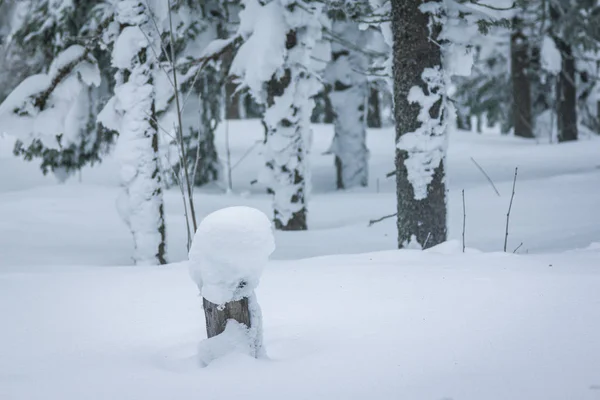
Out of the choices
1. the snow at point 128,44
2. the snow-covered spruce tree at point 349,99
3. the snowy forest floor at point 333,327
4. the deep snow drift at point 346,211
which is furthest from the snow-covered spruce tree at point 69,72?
the snow-covered spruce tree at point 349,99

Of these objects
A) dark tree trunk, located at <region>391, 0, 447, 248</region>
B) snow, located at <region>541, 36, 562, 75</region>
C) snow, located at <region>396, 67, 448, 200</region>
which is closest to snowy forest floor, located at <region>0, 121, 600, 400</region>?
dark tree trunk, located at <region>391, 0, 447, 248</region>

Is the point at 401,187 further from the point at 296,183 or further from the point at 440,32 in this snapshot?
the point at 296,183

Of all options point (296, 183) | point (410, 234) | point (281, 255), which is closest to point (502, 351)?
point (410, 234)

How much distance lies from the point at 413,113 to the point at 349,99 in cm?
656

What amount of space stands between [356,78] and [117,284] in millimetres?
8173

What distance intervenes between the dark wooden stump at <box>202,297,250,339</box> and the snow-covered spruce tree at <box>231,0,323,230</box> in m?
5.26

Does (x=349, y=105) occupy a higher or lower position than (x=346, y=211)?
higher

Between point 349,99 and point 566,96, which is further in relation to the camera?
point 566,96

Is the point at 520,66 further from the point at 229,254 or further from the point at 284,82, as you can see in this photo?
the point at 229,254

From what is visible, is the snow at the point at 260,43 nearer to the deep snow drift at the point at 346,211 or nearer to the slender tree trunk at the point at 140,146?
the slender tree trunk at the point at 140,146

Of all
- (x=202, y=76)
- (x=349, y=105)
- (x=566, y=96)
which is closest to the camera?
(x=202, y=76)

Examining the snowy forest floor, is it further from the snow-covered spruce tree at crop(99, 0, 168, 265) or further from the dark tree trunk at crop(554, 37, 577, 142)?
the dark tree trunk at crop(554, 37, 577, 142)

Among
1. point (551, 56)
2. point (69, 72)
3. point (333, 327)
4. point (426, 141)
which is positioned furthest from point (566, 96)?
point (333, 327)

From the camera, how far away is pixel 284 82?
845 cm
